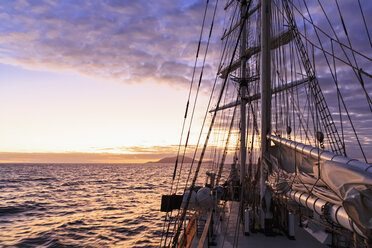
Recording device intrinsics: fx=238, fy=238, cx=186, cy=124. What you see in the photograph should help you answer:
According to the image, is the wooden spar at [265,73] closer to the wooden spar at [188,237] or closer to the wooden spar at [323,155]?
the wooden spar at [323,155]

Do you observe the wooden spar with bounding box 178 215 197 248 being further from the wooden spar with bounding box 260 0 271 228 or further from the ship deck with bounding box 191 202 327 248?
the wooden spar with bounding box 260 0 271 228

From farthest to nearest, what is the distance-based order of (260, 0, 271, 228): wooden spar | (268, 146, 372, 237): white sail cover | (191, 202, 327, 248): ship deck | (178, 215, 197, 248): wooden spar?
(178, 215, 197, 248): wooden spar < (191, 202, 327, 248): ship deck < (260, 0, 271, 228): wooden spar < (268, 146, 372, 237): white sail cover

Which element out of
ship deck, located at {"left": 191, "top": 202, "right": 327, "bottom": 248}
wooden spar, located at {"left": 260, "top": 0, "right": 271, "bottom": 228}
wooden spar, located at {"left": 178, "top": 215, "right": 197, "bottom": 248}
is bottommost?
wooden spar, located at {"left": 178, "top": 215, "right": 197, "bottom": 248}

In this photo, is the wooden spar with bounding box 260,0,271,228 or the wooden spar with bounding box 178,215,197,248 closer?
the wooden spar with bounding box 260,0,271,228

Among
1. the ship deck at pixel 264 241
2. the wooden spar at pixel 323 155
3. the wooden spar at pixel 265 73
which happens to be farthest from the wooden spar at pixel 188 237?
the wooden spar at pixel 323 155

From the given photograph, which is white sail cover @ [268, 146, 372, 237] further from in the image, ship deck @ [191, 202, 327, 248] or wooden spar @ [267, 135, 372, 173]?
ship deck @ [191, 202, 327, 248]

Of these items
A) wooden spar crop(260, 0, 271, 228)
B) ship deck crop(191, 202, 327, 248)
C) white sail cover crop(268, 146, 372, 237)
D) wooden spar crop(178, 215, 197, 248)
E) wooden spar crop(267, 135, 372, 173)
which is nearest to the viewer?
white sail cover crop(268, 146, 372, 237)

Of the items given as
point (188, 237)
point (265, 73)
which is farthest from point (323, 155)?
point (188, 237)

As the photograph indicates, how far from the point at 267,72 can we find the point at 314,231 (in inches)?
208

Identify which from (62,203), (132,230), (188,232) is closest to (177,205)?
(132,230)

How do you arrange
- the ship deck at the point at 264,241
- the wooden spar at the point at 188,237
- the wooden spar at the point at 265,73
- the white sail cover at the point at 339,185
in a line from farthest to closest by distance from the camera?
the wooden spar at the point at 188,237 < the ship deck at the point at 264,241 < the wooden spar at the point at 265,73 < the white sail cover at the point at 339,185

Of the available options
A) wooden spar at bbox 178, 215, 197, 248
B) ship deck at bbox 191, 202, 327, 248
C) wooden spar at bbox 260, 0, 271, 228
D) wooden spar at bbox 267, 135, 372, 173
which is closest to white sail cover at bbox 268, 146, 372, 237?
wooden spar at bbox 267, 135, 372, 173

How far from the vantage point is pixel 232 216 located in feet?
49.1

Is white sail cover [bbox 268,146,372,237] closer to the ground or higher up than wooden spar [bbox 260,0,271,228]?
closer to the ground
